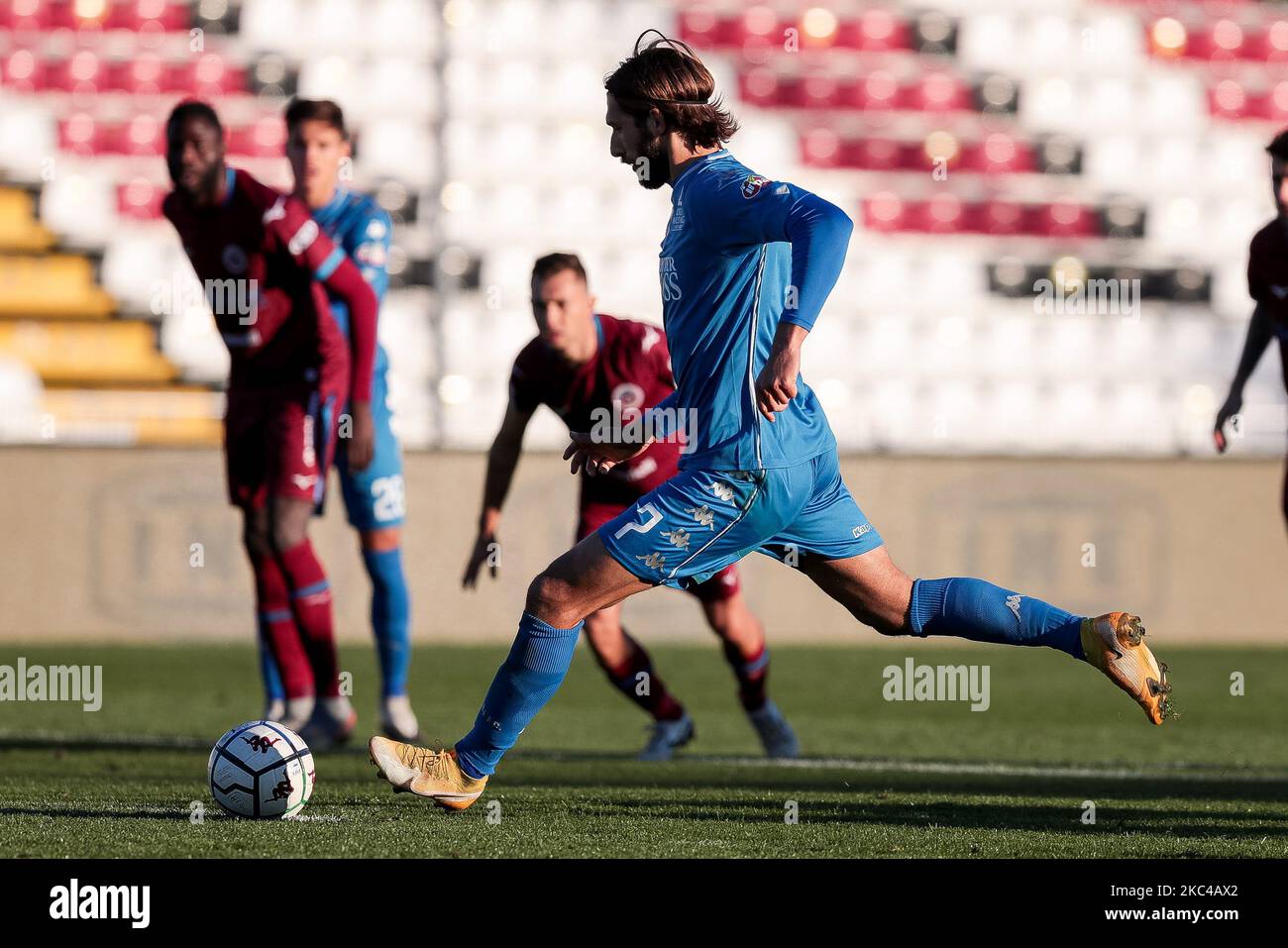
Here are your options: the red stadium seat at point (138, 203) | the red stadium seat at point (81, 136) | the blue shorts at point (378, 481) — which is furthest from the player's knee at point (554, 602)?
the red stadium seat at point (81, 136)

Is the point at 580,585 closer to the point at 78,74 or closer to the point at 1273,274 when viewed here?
the point at 1273,274

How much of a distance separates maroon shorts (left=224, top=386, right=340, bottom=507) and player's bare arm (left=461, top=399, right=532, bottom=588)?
732mm

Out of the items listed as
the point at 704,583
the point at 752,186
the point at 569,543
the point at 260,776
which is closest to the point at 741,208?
the point at 752,186

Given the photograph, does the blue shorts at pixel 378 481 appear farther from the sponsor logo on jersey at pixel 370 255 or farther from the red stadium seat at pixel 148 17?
the red stadium seat at pixel 148 17

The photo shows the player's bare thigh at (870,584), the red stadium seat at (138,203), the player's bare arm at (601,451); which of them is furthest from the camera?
the red stadium seat at (138,203)

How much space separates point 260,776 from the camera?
16.3ft

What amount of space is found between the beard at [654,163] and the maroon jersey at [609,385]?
6.93ft

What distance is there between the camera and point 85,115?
1686 centimetres

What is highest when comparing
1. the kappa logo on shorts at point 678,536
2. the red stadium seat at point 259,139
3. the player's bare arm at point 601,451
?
the red stadium seat at point 259,139

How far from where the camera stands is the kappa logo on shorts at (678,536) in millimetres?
4535

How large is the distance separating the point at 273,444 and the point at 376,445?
798 millimetres

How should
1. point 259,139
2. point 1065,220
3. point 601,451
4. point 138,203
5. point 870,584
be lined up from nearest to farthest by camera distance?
1. point 870,584
2. point 601,451
3. point 259,139
4. point 138,203
5. point 1065,220

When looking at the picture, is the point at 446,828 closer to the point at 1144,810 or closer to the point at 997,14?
the point at 1144,810

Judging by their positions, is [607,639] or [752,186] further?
[607,639]
